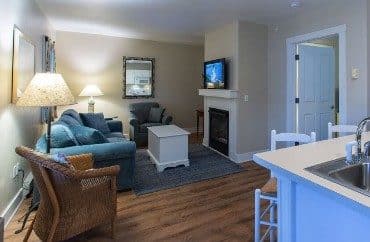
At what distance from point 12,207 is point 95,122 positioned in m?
2.33

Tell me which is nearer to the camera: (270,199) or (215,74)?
(270,199)

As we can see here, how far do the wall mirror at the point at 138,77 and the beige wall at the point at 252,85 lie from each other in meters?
2.73

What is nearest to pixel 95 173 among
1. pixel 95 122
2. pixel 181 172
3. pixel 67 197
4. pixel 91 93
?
pixel 67 197

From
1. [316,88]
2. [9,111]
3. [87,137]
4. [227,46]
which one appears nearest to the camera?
[9,111]

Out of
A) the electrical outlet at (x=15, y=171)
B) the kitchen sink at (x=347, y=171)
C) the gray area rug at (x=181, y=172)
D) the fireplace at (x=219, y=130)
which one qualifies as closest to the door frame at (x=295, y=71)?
the fireplace at (x=219, y=130)

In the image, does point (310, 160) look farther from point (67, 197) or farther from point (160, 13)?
point (160, 13)

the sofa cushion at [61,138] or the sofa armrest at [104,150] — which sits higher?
the sofa cushion at [61,138]

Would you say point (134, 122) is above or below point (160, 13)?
below

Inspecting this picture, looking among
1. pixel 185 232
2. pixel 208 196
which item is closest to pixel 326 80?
pixel 208 196

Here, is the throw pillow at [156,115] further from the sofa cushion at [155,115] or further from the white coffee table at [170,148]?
the white coffee table at [170,148]

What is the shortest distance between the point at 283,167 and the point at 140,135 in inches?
179

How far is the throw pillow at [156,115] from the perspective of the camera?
6.03 meters

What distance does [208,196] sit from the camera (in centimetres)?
312

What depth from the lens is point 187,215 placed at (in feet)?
8.68
